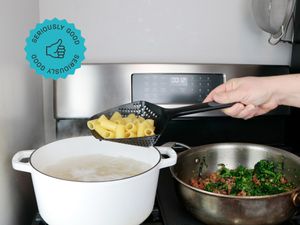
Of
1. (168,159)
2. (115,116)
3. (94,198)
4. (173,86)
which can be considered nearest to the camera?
(94,198)

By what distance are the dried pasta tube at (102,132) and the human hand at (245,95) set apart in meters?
0.26

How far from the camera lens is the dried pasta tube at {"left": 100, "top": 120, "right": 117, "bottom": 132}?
0.72 meters

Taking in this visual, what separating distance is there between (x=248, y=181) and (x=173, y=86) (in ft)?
1.07

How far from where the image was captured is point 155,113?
82 cm

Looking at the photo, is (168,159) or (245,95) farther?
(245,95)

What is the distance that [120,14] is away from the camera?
3.32 ft

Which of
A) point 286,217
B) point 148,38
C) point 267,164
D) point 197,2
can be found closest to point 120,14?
point 148,38

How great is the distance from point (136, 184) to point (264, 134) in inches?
24.1

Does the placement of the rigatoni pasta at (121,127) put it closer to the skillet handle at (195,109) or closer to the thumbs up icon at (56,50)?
the skillet handle at (195,109)

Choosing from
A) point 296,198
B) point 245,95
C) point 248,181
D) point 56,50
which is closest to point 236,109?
point 245,95

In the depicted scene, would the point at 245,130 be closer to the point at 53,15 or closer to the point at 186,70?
the point at 186,70

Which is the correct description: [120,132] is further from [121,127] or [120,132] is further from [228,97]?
[228,97]

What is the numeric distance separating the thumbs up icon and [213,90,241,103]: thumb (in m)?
0.35

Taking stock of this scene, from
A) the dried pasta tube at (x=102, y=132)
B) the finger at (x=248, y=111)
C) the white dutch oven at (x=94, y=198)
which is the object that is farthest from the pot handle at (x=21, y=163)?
the finger at (x=248, y=111)
